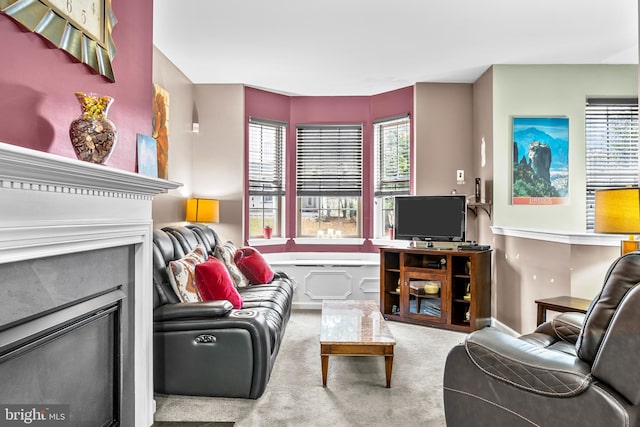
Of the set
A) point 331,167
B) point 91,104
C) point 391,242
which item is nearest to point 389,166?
point 331,167

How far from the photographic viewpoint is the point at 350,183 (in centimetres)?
585

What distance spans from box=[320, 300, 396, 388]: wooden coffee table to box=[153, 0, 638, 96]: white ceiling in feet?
7.70

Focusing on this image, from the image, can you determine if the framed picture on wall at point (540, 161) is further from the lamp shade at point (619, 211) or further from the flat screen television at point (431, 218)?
the lamp shade at point (619, 211)

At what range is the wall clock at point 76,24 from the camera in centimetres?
141

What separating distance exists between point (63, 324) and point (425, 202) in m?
3.87

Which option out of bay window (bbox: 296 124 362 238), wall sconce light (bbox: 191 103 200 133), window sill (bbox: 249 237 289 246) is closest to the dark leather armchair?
window sill (bbox: 249 237 289 246)

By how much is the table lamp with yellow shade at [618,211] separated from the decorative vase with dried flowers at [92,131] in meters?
2.68

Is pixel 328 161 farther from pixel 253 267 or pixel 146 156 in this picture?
pixel 146 156

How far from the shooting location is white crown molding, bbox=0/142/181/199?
1174 millimetres

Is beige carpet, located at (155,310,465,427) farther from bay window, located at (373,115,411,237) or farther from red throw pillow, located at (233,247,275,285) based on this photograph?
bay window, located at (373,115,411,237)

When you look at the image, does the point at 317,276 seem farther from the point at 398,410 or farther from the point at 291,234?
the point at 398,410

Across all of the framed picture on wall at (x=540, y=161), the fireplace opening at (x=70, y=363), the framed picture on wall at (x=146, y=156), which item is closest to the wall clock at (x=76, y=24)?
the framed picture on wall at (x=146, y=156)

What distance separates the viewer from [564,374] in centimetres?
158

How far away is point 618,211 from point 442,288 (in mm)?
2215
